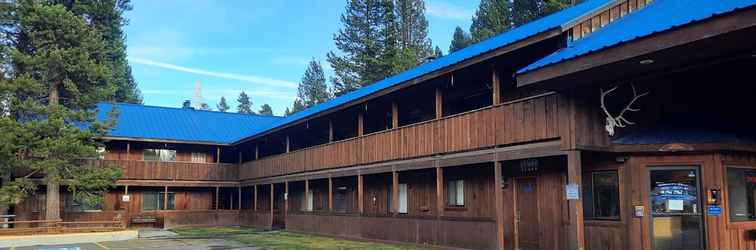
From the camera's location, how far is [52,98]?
2991 centimetres

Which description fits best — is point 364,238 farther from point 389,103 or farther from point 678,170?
point 678,170

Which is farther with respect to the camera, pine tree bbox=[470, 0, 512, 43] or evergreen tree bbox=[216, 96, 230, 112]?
evergreen tree bbox=[216, 96, 230, 112]

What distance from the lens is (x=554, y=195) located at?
1622 centimetres

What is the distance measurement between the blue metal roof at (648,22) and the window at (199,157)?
30.5m

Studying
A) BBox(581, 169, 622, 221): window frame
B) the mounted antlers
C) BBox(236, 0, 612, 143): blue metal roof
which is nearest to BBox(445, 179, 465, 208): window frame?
BBox(236, 0, 612, 143): blue metal roof

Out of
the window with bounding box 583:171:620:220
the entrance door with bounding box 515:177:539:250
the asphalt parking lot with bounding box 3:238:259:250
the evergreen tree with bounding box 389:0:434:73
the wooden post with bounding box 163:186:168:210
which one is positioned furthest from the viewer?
the evergreen tree with bounding box 389:0:434:73

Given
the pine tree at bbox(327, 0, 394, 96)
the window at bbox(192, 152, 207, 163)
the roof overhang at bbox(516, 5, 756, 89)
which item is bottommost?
the window at bbox(192, 152, 207, 163)

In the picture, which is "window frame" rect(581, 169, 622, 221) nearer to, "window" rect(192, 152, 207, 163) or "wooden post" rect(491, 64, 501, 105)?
"wooden post" rect(491, 64, 501, 105)

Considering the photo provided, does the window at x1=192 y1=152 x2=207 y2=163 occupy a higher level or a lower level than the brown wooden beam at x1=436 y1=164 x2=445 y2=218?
higher

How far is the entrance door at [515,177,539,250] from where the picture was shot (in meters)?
17.0

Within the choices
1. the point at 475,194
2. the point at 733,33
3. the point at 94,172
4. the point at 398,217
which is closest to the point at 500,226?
the point at 475,194

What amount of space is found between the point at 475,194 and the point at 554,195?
3.38 meters

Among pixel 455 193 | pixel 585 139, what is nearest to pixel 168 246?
pixel 455 193

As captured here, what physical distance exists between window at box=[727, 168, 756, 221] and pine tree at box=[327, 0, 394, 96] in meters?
41.5
